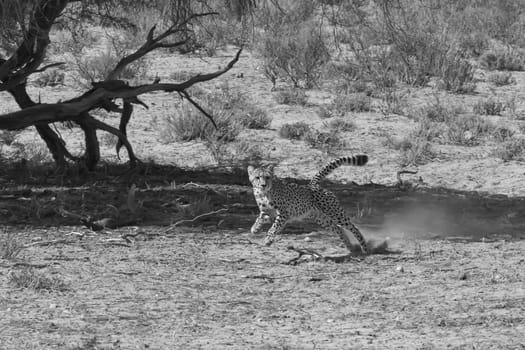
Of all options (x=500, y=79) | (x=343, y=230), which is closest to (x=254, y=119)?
(x=500, y=79)

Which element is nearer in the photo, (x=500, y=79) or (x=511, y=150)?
(x=511, y=150)

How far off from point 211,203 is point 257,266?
101 inches

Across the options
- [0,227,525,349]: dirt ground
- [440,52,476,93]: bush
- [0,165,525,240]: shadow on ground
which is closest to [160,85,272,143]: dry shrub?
[0,165,525,240]: shadow on ground

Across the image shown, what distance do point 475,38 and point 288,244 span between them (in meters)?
16.1

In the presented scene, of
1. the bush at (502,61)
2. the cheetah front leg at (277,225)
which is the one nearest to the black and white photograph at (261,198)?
the cheetah front leg at (277,225)

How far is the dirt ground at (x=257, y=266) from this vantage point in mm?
7668

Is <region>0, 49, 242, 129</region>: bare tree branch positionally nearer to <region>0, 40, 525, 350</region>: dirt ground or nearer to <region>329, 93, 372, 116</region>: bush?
<region>0, 40, 525, 350</region>: dirt ground

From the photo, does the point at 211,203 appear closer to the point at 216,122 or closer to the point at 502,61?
the point at 216,122

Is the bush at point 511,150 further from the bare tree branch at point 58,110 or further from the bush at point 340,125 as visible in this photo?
the bare tree branch at point 58,110

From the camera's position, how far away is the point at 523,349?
7137mm

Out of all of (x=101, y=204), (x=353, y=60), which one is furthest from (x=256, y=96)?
(x=101, y=204)

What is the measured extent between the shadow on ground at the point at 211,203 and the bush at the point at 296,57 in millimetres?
7483

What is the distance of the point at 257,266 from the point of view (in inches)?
387

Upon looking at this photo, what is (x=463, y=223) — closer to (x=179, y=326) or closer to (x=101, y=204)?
(x=101, y=204)
